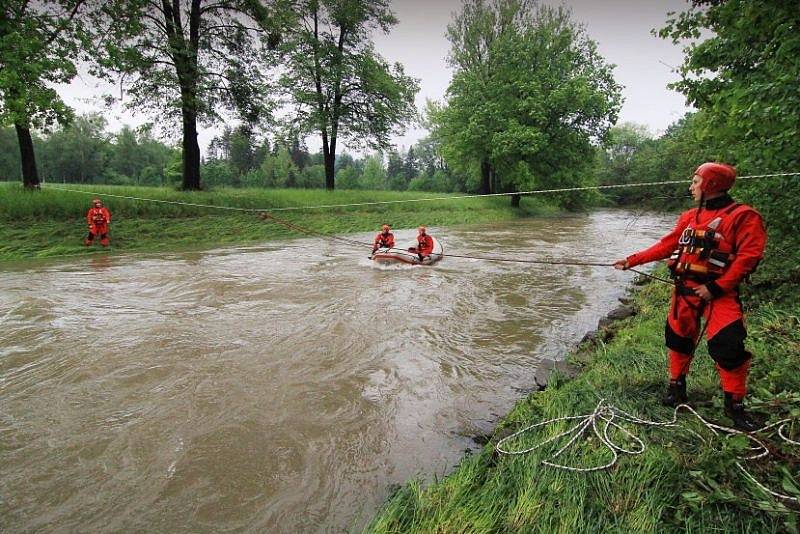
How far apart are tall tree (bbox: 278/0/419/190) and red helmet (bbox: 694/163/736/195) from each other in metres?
21.3

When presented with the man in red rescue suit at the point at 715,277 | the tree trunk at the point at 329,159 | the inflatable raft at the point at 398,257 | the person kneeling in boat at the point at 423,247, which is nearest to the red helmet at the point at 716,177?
the man in red rescue suit at the point at 715,277

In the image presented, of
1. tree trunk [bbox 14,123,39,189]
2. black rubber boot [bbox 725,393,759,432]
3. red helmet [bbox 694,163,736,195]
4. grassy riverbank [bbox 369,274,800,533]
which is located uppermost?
tree trunk [bbox 14,123,39,189]

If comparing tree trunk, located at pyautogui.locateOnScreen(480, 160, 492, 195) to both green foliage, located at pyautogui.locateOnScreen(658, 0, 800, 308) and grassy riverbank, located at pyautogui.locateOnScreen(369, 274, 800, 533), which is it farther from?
grassy riverbank, located at pyautogui.locateOnScreen(369, 274, 800, 533)

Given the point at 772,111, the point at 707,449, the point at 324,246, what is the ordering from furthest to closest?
the point at 324,246, the point at 772,111, the point at 707,449

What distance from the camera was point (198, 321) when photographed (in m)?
6.87

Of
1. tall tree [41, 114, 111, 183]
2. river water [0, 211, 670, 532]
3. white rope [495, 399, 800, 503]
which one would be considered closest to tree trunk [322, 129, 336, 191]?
river water [0, 211, 670, 532]

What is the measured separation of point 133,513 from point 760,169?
22.6 ft

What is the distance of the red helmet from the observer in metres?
3.01

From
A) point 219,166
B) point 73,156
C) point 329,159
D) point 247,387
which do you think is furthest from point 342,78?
point 73,156

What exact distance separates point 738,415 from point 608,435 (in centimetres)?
88

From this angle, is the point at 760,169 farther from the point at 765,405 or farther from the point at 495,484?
the point at 495,484

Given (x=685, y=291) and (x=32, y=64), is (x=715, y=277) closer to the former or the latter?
(x=685, y=291)

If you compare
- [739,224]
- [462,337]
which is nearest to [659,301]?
[462,337]

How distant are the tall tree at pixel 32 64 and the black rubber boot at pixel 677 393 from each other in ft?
49.9
